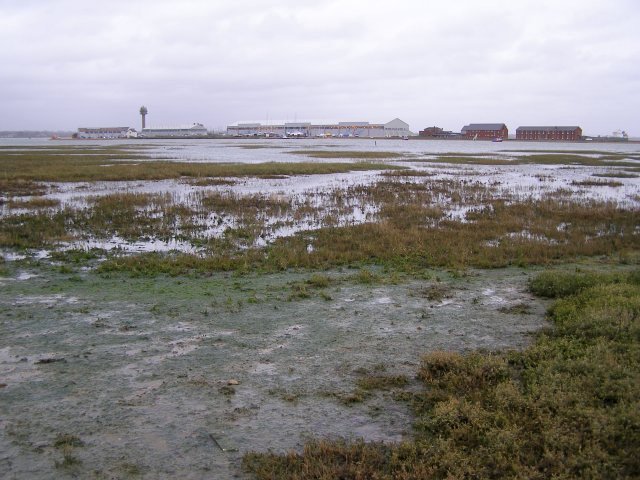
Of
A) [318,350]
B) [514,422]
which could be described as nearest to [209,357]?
[318,350]

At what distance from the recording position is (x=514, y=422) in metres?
6.80

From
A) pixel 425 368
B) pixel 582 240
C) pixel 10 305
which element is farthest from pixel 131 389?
pixel 582 240

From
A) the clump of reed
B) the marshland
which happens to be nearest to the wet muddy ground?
the marshland

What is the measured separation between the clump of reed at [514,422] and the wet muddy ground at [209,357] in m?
0.43

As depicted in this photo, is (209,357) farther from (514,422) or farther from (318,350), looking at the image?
(514,422)

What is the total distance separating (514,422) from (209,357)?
498 centimetres

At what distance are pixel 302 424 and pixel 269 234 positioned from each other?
14097 mm

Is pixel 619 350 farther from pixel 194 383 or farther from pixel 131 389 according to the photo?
pixel 131 389

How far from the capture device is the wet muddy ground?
266 inches

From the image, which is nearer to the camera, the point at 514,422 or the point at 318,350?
the point at 514,422

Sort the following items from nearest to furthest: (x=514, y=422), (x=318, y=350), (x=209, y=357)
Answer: (x=514, y=422) < (x=209, y=357) < (x=318, y=350)

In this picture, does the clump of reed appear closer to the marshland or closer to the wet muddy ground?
the marshland

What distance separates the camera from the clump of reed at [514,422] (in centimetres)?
595

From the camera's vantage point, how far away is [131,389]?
26.8 feet
